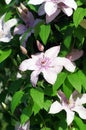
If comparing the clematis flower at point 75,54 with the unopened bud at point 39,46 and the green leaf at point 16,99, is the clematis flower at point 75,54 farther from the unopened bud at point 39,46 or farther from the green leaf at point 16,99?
the green leaf at point 16,99

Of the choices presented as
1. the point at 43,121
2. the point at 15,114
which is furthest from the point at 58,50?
the point at 15,114

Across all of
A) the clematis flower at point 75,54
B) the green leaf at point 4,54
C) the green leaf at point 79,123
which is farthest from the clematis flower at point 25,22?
the green leaf at point 79,123

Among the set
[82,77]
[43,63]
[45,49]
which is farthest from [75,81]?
[45,49]

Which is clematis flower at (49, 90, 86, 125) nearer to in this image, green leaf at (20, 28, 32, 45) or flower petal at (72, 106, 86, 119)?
flower petal at (72, 106, 86, 119)

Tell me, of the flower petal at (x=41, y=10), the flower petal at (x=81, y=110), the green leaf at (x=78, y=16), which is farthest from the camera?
the flower petal at (x=81, y=110)

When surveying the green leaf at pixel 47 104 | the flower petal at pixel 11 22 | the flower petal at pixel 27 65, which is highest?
the flower petal at pixel 11 22
